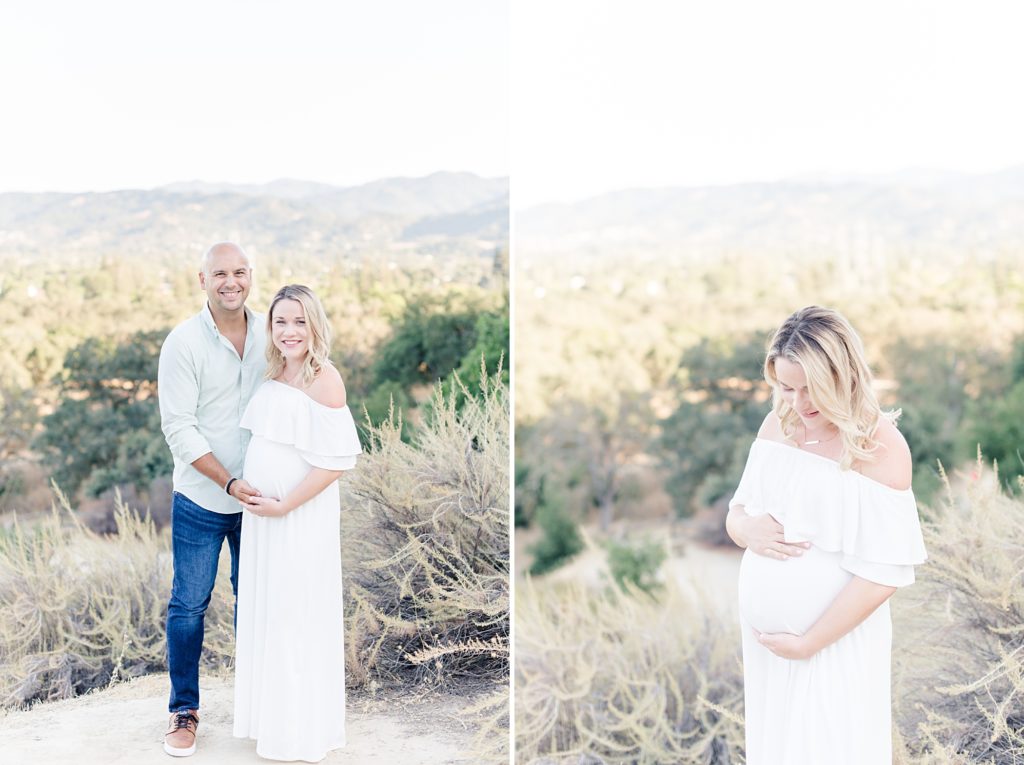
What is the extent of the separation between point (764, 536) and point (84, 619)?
3.38 metres

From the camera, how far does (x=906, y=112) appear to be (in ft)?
23.4

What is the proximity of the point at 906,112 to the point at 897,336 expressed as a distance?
1.62 m

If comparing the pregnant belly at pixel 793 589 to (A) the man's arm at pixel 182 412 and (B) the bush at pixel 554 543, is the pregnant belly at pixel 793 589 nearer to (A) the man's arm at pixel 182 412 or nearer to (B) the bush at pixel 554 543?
(A) the man's arm at pixel 182 412

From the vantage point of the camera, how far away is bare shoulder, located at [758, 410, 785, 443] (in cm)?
235

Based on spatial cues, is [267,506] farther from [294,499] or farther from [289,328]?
[289,328]

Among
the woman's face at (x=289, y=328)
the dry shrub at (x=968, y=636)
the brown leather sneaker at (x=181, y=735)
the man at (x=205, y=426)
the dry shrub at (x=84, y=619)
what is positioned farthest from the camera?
the dry shrub at (x=84, y=619)

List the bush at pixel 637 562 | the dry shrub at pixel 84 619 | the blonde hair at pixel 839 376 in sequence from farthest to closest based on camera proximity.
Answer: the bush at pixel 637 562 → the dry shrub at pixel 84 619 → the blonde hair at pixel 839 376

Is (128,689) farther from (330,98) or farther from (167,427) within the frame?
(330,98)

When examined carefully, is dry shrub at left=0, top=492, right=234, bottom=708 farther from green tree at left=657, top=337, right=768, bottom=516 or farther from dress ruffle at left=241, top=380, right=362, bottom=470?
green tree at left=657, top=337, right=768, bottom=516

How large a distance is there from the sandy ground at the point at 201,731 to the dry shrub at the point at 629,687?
50 cm

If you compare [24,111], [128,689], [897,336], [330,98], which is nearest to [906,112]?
[897,336]

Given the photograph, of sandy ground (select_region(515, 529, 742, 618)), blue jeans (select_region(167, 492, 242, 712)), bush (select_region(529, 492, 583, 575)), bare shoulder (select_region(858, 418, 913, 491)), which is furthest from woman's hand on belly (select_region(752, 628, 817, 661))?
bush (select_region(529, 492, 583, 575))

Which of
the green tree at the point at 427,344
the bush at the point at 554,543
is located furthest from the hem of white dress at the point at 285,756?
the bush at the point at 554,543

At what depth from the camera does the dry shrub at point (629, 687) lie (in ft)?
13.6
